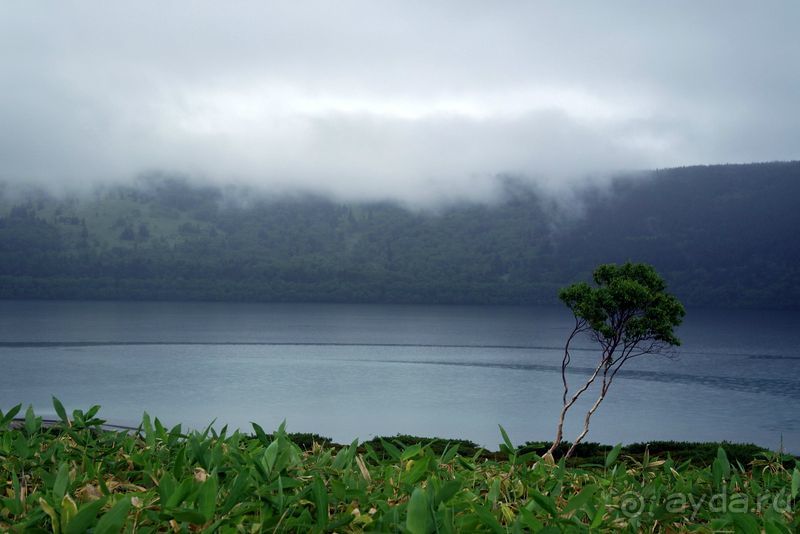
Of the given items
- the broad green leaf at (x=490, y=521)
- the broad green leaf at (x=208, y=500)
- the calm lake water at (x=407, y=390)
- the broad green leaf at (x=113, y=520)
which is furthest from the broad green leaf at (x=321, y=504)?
the calm lake water at (x=407, y=390)

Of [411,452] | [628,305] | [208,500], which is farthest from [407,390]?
[208,500]

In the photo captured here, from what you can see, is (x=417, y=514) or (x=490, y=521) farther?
(x=490, y=521)

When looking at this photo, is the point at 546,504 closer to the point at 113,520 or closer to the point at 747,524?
the point at 747,524

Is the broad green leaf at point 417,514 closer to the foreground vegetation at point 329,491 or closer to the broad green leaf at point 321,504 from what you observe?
the foreground vegetation at point 329,491

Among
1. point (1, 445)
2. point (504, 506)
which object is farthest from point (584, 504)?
point (1, 445)

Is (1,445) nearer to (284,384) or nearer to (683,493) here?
(683,493)

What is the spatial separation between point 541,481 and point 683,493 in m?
0.67

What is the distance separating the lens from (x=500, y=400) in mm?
116125

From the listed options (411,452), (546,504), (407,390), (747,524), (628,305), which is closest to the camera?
(747,524)

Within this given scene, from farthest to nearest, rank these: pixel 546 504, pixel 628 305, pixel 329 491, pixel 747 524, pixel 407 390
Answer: pixel 407 390 < pixel 628 305 < pixel 329 491 < pixel 546 504 < pixel 747 524

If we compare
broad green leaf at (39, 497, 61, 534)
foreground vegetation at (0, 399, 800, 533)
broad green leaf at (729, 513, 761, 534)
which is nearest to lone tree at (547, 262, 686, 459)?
foreground vegetation at (0, 399, 800, 533)

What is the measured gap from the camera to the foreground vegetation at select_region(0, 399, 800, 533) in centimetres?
256

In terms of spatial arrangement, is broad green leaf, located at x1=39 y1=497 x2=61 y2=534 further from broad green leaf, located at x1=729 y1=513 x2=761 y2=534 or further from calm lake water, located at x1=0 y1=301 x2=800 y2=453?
calm lake water, located at x1=0 y1=301 x2=800 y2=453

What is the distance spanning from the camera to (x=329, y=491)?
2.99 metres
